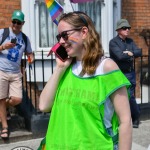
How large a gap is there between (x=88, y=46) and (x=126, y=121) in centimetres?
48

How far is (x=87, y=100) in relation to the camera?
193 cm

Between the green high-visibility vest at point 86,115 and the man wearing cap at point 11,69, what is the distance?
3301mm

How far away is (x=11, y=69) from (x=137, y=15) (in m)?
3.84

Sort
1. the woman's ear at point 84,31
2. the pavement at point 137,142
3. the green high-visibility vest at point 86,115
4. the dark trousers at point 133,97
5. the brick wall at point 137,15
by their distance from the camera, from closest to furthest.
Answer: the green high-visibility vest at point 86,115 < the woman's ear at point 84,31 < the pavement at point 137,142 < the dark trousers at point 133,97 < the brick wall at point 137,15

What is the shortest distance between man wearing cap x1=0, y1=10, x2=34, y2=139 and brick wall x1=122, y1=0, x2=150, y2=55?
3311 millimetres

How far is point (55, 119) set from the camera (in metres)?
2.03

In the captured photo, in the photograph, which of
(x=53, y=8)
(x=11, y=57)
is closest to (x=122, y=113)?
(x=53, y=8)

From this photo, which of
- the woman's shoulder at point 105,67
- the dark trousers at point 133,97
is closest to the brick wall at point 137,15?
the dark trousers at point 133,97

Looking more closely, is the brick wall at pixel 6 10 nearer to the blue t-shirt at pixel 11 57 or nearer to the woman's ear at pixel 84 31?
the blue t-shirt at pixel 11 57

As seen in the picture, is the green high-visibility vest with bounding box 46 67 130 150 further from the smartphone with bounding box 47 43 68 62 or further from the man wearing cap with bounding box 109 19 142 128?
the man wearing cap with bounding box 109 19 142 128

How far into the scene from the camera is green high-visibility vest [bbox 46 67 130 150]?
1925 mm

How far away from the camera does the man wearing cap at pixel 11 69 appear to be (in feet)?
17.1

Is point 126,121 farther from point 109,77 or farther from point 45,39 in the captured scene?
point 45,39

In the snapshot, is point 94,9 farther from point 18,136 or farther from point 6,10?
point 18,136
